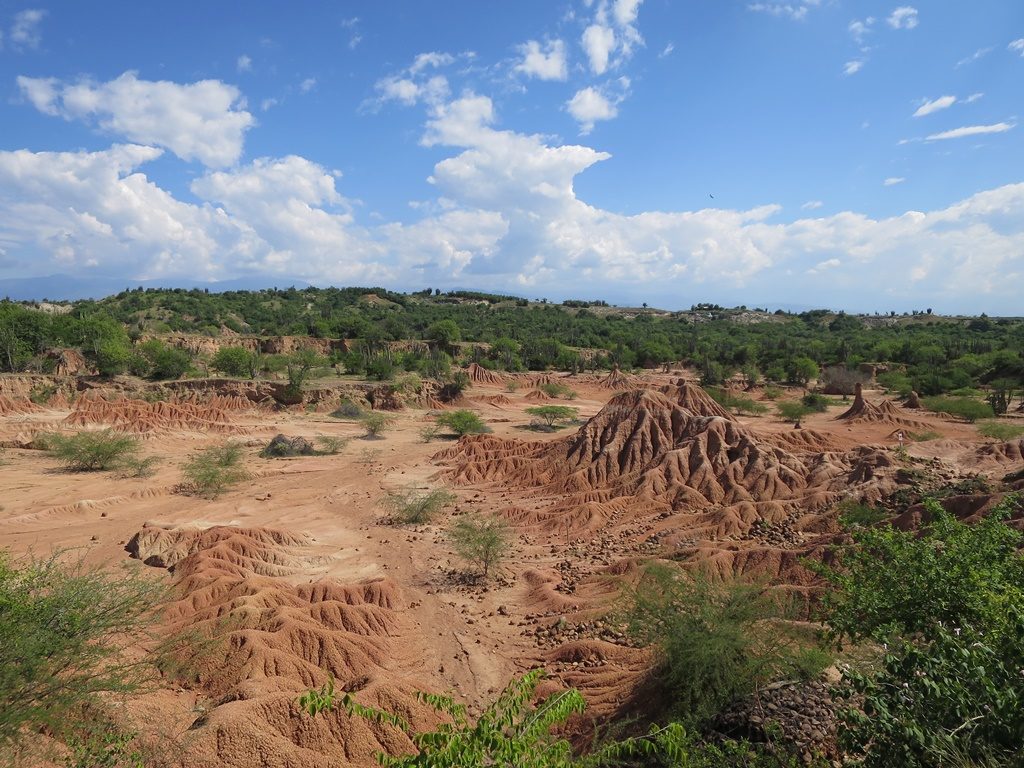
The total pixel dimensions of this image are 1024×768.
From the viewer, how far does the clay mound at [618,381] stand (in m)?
68.8

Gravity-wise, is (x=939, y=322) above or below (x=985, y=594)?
above

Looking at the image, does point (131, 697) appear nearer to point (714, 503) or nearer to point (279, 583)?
point (279, 583)

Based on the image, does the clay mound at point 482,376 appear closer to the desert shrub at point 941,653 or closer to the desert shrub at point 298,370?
the desert shrub at point 298,370

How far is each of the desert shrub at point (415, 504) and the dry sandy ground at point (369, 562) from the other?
62cm

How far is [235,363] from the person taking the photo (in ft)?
179

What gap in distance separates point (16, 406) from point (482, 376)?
143ft

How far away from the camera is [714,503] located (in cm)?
2397

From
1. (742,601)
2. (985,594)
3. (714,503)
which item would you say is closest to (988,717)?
(985,594)

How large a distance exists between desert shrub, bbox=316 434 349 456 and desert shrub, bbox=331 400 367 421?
9.00 metres

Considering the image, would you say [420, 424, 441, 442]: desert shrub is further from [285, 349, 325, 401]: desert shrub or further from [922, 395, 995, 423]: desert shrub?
[922, 395, 995, 423]: desert shrub

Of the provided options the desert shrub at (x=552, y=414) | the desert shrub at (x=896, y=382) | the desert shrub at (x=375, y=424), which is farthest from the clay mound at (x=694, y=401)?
the desert shrub at (x=896, y=382)

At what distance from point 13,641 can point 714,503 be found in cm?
Answer: 2275

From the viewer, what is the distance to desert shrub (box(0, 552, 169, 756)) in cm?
802

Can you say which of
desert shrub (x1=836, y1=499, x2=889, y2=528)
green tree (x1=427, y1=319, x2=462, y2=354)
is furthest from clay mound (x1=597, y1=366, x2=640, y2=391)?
desert shrub (x1=836, y1=499, x2=889, y2=528)
